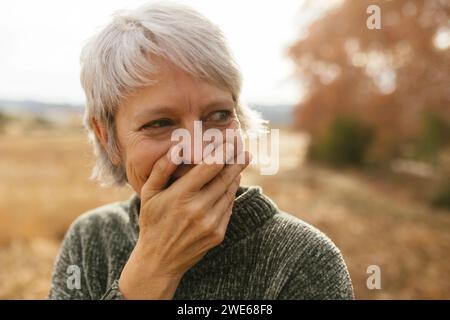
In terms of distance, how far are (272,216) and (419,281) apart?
408cm

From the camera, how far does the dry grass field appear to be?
16.1 ft

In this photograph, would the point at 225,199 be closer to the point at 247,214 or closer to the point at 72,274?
the point at 247,214

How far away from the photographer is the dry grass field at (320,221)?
492cm

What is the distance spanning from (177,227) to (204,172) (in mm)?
195

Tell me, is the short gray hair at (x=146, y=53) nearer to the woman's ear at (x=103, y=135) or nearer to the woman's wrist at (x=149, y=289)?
the woman's ear at (x=103, y=135)

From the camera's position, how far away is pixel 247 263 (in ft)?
5.74

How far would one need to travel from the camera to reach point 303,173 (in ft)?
46.4

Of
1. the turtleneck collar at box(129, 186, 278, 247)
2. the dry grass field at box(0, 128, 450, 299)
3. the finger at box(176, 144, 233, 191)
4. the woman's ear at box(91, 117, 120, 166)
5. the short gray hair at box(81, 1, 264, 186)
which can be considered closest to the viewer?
the finger at box(176, 144, 233, 191)

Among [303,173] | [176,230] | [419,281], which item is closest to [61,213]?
[419,281]

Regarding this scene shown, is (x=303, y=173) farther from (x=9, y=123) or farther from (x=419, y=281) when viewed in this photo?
(x=9, y=123)

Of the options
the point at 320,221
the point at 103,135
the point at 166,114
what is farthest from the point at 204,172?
the point at 320,221

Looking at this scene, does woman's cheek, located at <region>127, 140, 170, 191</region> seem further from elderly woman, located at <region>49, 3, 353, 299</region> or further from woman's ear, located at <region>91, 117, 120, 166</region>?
woman's ear, located at <region>91, 117, 120, 166</region>

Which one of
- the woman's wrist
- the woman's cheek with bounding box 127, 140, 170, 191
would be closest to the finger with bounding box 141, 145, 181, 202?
the woman's cheek with bounding box 127, 140, 170, 191

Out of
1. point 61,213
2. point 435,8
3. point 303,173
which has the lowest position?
point 303,173
